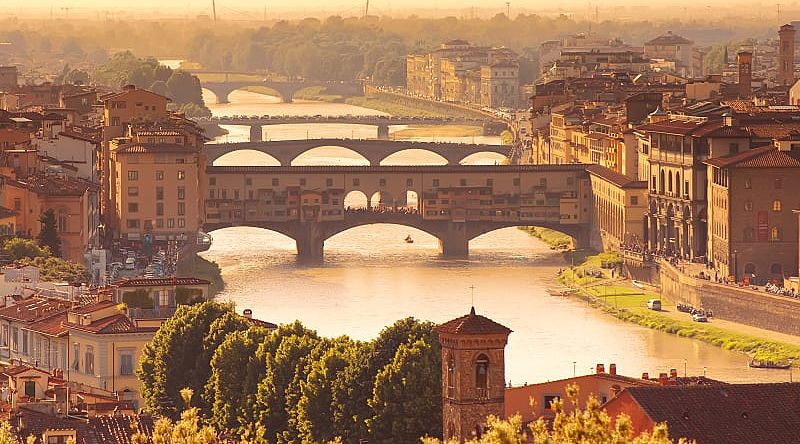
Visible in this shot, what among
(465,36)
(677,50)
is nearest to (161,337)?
(677,50)

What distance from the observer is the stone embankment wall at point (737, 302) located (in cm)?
3638

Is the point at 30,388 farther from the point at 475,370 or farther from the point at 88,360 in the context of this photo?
the point at 475,370

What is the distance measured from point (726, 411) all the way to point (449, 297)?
22.6 meters

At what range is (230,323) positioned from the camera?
81.0 ft

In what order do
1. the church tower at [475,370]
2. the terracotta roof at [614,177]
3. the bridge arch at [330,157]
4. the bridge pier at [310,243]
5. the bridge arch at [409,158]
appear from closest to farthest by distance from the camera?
the church tower at [475,370], the terracotta roof at [614,177], the bridge pier at [310,243], the bridge arch at [330,157], the bridge arch at [409,158]

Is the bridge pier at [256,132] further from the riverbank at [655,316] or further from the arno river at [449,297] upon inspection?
the riverbank at [655,316]

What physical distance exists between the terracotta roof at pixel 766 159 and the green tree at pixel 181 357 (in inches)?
705

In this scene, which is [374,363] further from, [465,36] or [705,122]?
[465,36]

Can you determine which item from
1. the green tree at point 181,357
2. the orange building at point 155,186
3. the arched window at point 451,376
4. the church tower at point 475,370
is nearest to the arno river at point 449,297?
the orange building at point 155,186

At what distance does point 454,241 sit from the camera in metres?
49.5

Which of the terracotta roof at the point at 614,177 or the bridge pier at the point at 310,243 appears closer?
the terracotta roof at the point at 614,177

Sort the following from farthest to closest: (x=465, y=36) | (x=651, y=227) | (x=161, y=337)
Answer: (x=465, y=36) < (x=651, y=227) < (x=161, y=337)

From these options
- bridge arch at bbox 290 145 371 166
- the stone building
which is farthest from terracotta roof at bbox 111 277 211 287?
bridge arch at bbox 290 145 371 166

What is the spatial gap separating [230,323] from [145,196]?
2275cm
